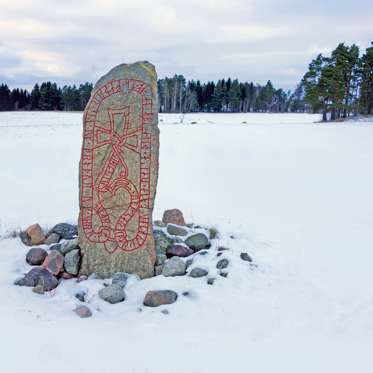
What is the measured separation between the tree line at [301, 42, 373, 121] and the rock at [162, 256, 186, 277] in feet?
103

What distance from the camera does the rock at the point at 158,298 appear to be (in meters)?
4.77

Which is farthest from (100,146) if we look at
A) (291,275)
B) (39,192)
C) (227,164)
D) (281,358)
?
(227,164)

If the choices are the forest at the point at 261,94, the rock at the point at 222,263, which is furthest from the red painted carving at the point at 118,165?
the forest at the point at 261,94

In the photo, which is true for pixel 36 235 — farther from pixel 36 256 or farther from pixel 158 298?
pixel 158 298

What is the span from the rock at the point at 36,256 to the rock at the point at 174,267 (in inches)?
69.8

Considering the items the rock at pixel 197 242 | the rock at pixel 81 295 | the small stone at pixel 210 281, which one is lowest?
the rock at pixel 81 295

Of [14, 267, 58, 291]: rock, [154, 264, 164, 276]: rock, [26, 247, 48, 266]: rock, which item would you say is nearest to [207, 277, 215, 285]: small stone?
[154, 264, 164, 276]: rock

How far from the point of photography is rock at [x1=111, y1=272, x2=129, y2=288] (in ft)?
17.5

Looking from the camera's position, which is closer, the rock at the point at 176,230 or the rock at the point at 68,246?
the rock at the point at 68,246

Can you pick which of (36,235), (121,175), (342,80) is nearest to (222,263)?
(121,175)

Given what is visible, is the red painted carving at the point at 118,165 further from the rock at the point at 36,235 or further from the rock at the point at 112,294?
the rock at the point at 36,235

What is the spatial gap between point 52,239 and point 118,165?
5.62ft

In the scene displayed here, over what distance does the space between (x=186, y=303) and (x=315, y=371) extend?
1604mm

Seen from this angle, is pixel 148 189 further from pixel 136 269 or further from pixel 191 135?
pixel 191 135
